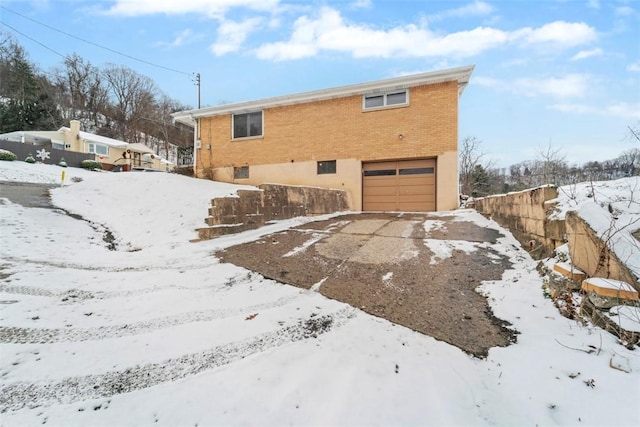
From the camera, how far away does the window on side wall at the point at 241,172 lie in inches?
535

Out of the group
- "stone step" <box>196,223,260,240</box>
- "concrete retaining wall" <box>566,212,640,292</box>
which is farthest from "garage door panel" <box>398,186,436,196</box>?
"concrete retaining wall" <box>566,212,640,292</box>

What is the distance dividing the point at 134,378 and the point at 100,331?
0.89 meters

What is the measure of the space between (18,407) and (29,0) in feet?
49.3

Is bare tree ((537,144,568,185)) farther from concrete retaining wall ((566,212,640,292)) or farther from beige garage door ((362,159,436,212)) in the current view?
concrete retaining wall ((566,212,640,292))

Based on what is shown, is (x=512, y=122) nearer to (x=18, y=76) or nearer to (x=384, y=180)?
(x=384, y=180)

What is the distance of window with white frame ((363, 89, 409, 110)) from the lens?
1113cm

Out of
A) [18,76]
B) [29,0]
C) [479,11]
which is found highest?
[18,76]

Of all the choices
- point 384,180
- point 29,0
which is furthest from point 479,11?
point 29,0

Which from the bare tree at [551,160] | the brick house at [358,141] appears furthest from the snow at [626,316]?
the brick house at [358,141]

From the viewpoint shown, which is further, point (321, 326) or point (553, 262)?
point (553, 262)

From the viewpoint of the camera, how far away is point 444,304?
3068 mm

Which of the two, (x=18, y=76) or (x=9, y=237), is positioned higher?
(x=18, y=76)

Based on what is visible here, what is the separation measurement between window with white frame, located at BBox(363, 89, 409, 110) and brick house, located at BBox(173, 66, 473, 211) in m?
0.04

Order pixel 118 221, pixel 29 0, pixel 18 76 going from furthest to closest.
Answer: pixel 18 76, pixel 29 0, pixel 118 221
